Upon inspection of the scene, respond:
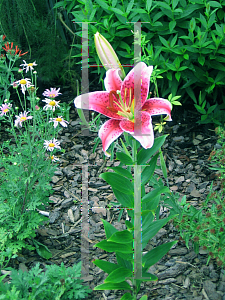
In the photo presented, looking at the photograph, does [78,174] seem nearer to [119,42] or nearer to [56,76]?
[119,42]

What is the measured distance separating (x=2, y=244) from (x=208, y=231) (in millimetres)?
1029

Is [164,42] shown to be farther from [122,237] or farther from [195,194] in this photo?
[122,237]

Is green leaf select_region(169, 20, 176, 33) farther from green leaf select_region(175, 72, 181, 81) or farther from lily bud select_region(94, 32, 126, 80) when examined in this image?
lily bud select_region(94, 32, 126, 80)

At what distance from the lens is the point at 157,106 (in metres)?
1.05

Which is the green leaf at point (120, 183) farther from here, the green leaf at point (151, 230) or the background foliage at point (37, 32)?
the background foliage at point (37, 32)

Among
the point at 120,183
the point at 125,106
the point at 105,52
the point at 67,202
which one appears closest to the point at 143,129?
the point at 125,106

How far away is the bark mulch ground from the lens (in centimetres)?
186

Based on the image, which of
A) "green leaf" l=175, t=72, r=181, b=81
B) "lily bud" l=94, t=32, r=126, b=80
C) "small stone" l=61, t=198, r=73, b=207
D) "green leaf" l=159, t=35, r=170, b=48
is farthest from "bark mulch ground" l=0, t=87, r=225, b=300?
"green leaf" l=159, t=35, r=170, b=48

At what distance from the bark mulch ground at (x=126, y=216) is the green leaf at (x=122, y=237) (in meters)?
0.11

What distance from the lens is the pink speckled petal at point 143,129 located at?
95cm

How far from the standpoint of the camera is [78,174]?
2.71 m

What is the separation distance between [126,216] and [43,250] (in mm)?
571

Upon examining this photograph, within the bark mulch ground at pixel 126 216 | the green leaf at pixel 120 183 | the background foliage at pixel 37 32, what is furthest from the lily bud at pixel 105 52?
the background foliage at pixel 37 32

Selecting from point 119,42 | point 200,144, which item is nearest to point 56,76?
point 119,42
